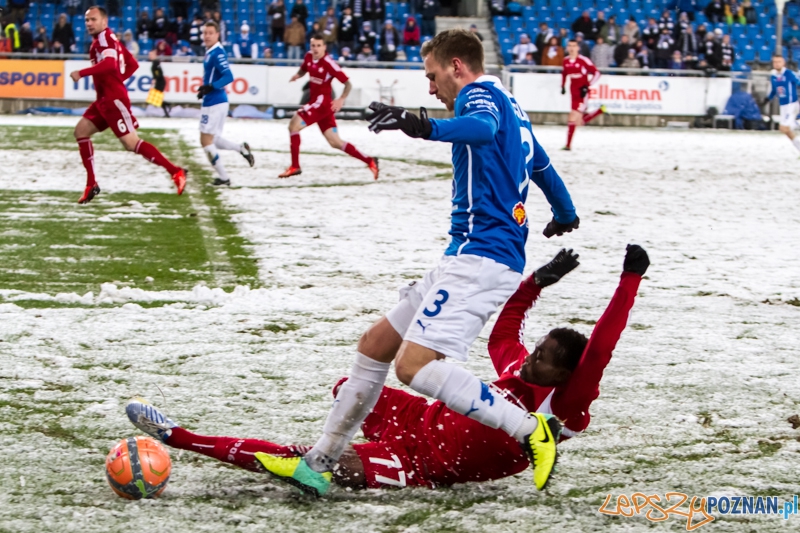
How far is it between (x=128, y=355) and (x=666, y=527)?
3.16 m

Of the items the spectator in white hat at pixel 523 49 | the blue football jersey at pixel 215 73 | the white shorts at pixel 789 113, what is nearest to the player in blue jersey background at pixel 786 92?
the white shorts at pixel 789 113

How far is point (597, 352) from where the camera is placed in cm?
384

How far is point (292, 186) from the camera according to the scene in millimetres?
13078

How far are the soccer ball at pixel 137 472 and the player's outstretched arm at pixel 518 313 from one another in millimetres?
1494

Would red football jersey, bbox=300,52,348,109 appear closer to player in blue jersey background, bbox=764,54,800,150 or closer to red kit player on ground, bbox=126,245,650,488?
player in blue jersey background, bbox=764,54,800,150

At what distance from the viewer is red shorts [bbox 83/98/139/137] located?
444 inches

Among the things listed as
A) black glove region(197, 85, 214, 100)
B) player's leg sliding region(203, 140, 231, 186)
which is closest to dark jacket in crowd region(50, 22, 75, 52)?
black glove region(197, 85, 214, 100)

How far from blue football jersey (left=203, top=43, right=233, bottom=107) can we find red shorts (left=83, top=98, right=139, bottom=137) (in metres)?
1.82

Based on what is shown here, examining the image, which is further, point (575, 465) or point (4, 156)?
point (4, 156)

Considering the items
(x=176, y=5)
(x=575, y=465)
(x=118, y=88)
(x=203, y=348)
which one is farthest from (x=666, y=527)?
(x=176, y=5)

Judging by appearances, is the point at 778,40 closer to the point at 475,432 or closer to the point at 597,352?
the point at 597,352

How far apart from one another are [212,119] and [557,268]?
365 inches

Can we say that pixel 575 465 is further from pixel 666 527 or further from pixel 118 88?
pixel 118 88

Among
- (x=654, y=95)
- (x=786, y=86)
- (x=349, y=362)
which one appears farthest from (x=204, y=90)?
(x=654, y=95)
